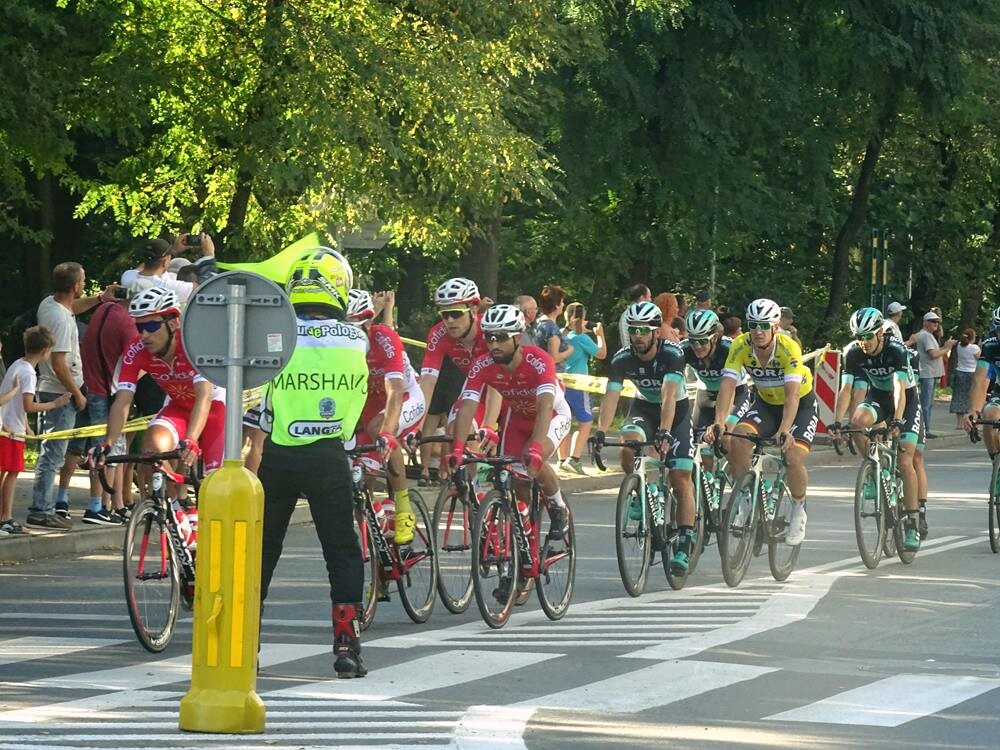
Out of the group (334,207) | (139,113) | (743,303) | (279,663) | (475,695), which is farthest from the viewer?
(743,303)

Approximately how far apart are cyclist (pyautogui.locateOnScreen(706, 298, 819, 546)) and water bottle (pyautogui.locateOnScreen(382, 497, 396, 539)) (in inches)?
124

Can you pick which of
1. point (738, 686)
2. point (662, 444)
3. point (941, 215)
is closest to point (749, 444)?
point (662, 444)

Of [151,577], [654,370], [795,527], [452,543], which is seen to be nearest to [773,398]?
[795,527]

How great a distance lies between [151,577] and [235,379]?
9.49ft

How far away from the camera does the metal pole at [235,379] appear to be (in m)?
8.26

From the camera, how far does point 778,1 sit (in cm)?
3212

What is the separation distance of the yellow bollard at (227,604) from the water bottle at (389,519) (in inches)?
142

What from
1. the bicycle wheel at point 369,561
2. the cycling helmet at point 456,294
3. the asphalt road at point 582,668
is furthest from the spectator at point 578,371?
the bicycle wheel at point 369,561

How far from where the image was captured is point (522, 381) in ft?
41.1

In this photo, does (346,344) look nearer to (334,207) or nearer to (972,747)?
(972,747)

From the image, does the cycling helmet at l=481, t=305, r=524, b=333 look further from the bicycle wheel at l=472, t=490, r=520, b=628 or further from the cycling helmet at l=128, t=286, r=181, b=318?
the cycling helmet at l=128, t=286, r=181, b=318

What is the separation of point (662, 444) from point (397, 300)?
110ft

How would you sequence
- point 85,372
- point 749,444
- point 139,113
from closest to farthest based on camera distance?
point 749,444 → point 85,372 → point 139,113

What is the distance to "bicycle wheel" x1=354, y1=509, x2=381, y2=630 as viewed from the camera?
1163 centimetres
